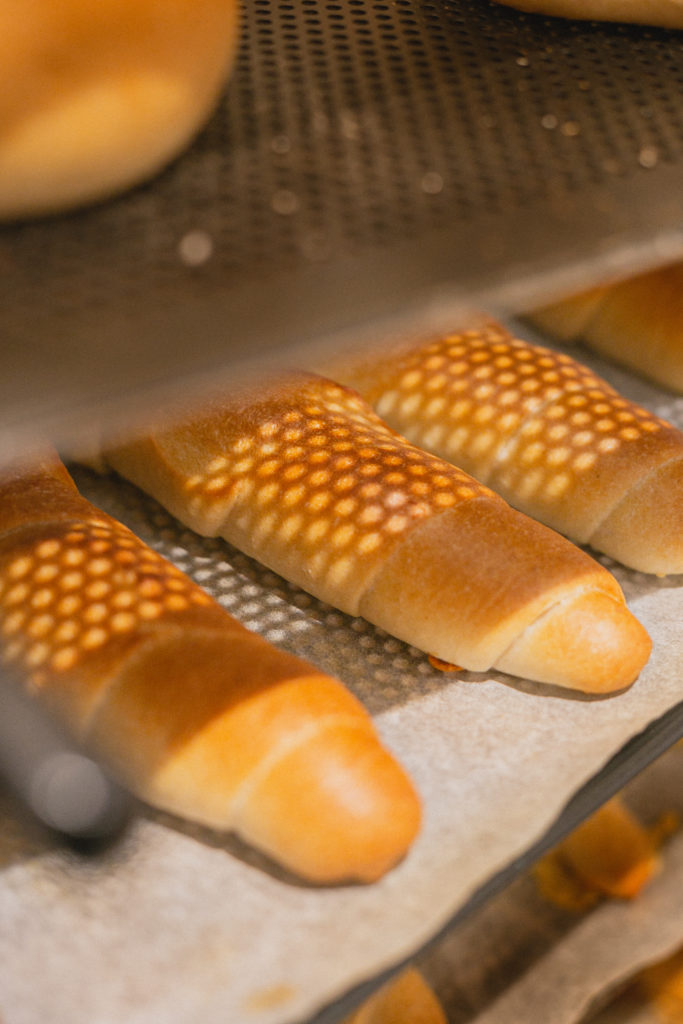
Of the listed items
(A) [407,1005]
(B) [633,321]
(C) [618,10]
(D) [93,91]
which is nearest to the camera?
(D) [93,91]

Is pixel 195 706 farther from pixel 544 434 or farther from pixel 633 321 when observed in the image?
pixel 633 321

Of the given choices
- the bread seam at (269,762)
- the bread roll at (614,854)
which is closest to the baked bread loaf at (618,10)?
the bread seam at (269,762)

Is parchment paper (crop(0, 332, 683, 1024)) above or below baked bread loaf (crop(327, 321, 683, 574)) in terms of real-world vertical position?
below

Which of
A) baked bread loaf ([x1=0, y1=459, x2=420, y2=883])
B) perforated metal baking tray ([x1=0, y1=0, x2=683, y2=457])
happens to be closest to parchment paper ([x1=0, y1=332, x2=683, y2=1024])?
baked bread loaf ([x1=0, y1=459, x2=420, y2=883])

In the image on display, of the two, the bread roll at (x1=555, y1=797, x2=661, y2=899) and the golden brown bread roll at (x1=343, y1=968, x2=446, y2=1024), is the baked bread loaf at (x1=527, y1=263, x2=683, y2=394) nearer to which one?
the bread roll at (x1=555, y1=797, x2=661, y2=899)

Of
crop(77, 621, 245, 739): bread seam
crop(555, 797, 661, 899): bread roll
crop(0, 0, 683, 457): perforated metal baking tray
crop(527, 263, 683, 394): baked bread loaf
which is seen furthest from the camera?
crop(527, 263, 683, 394): baked bread loaf

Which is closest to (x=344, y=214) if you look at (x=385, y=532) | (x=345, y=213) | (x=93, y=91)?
(x=345, y=213)
